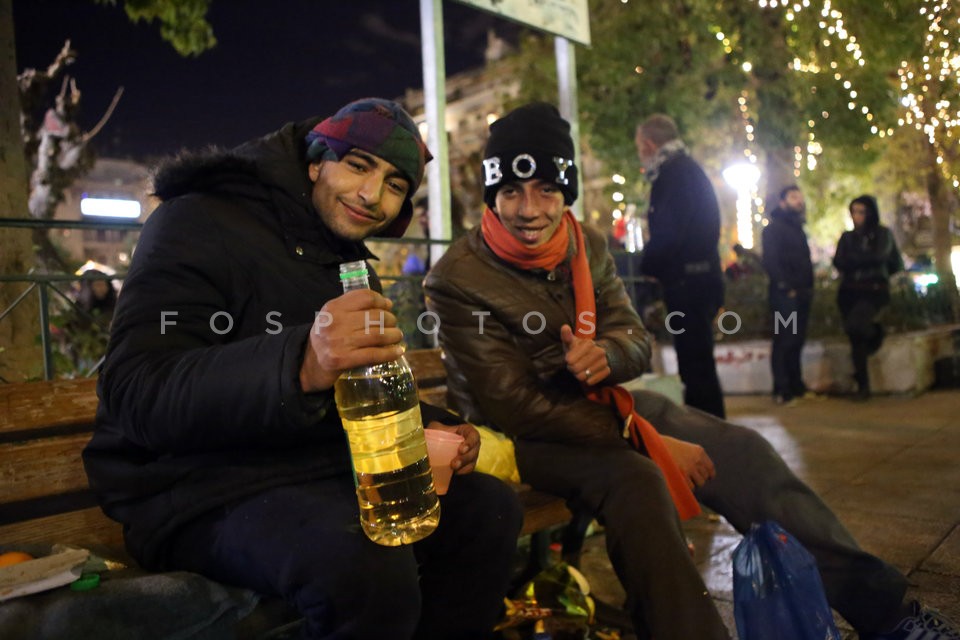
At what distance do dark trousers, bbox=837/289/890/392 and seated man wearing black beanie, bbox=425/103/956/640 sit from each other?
6282mm

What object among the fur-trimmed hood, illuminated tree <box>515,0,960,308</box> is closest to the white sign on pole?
the fur-trimmed hood

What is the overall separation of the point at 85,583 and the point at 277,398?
0.67 m

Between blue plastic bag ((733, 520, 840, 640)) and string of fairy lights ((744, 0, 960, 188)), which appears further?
string of fairy lights ((744, 0, 960, 188))

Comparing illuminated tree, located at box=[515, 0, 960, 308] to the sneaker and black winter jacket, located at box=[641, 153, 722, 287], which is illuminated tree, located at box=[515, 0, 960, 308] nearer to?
black winter jacket, located at box=[641, 153, 722, 287]

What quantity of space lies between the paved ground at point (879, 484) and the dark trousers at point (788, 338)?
40 centimetres

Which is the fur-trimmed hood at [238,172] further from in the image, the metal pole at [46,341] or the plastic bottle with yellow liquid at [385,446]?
the metal pole at [46,341]

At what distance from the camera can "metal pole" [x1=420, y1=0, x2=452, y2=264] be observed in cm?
616

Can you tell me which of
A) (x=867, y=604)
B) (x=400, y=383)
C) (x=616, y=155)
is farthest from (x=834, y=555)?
(x=616, y=155)

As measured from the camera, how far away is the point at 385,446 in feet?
6.15

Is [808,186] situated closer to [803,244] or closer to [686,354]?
[803,244]

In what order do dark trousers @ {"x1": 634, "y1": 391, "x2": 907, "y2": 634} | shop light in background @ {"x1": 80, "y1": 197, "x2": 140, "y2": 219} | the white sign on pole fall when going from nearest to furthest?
dark trousers @ {"x1": 634, "y1": 391, "x2": 907, "y2": 634}
the white sign on pole
shop light in background @ {"x1": 80, "y1": 197, "x2": 140, "y2": 219}

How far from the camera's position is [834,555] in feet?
8.51

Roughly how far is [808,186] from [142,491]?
2077cm

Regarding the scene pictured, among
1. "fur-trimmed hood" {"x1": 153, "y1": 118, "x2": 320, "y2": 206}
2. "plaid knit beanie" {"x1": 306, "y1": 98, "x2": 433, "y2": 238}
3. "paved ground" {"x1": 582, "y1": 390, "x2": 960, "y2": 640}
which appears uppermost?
"plaid knit beanie" {"x1": 306, "y1": 98, "x2": 433, "y2": 238}
